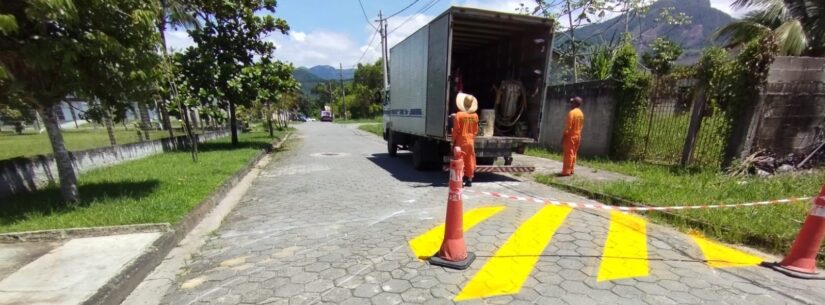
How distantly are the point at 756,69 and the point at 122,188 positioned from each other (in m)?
10.9

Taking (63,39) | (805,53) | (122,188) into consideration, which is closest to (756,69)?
(805,53)

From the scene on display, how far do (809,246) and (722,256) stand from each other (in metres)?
0.65

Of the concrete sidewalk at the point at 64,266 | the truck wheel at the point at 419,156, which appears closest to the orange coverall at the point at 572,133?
the truck wheel at the point at 419,156

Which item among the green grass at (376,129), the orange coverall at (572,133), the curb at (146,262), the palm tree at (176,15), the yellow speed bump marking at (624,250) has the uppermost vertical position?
the palm tree at (176,15)

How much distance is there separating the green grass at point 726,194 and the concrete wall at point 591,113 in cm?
180

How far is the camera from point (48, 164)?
6746mm

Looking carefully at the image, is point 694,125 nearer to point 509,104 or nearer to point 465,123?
point 509,104

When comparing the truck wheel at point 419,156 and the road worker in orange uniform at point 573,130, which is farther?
the truck wheel at point 419,156

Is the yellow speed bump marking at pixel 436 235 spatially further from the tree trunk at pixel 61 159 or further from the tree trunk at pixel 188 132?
the tree trunk at pixel 188 132

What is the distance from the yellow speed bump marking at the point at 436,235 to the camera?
3937 millimetres

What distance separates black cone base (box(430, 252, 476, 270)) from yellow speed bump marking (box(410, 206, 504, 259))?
16cm

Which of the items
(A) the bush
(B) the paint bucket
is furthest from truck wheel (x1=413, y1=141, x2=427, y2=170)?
(A) the bush

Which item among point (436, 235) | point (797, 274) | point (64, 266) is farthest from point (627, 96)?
point (64, 266)

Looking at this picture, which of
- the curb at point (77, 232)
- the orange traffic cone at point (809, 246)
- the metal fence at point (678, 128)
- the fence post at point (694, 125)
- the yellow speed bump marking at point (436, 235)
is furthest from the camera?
the fence post at point (694, 125)
